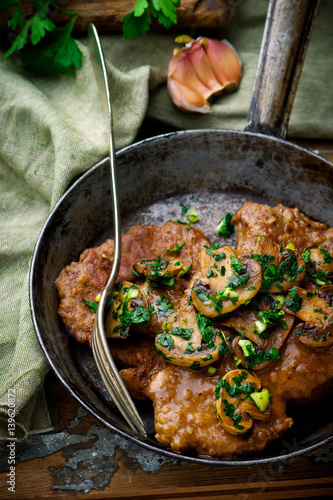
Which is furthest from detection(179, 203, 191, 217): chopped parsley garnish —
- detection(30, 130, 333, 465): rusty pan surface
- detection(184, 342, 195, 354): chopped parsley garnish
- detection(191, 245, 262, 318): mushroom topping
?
detection(184, 342, 195, 354): chopped parsley garnish

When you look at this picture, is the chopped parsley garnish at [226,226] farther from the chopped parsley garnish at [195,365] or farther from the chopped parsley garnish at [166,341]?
the chopped parsley garnish at [195,365]

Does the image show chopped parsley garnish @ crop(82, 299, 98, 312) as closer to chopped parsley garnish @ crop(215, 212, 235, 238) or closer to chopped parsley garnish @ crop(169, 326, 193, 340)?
chopped parsley garnish @ crop(169, 326, 193, 340)

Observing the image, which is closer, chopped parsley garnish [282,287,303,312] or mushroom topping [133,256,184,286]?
chopped parsley garnish [282,287,303,312]

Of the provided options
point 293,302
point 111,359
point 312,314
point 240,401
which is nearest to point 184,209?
point 293,302

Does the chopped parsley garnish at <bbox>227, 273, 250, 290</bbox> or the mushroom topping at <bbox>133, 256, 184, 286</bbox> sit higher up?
the chopped parsley garnish at <bbox>227, 273, 250, 290</bbox>

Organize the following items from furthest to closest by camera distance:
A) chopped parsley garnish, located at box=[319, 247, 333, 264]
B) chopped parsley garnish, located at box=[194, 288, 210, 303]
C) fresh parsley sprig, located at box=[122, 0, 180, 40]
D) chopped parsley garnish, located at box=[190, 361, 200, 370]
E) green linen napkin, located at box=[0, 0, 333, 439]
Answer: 1. fresh parsley sprig, located at box=[122, 0, 180, 40]
2. green linen napkin, located at box=[0, 0, 333, 439]
3. chopped parsley garnish, located at box=[319, 247, 333, 264]
4. chopped parsley garnish, located at box=[194, 288, 210, 303]
5. chopped parsley garnish, located at box=[190, 361, 200, 370]

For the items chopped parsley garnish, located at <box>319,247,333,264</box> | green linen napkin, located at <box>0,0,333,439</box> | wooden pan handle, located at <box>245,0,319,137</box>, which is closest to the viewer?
chopped parsley garnish, located at <box>319,247,333,264</box>
